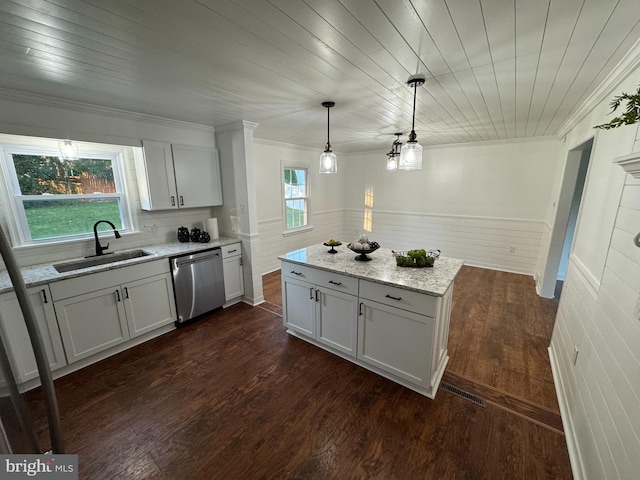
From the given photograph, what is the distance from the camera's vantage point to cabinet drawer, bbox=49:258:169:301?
215 cm

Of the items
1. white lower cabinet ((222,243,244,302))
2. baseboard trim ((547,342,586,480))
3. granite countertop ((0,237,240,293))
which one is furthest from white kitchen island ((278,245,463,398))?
granite countertop ((0,237,240,293))

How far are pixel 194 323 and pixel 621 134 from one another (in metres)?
4.08

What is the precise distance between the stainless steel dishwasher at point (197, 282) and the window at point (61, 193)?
85 cm

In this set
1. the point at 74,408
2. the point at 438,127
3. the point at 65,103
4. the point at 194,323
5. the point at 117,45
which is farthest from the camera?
the point at 438,127

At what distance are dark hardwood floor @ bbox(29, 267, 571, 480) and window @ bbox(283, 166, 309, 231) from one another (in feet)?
9.12

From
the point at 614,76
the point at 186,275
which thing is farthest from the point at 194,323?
the point at 614,76

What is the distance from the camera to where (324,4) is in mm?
1129

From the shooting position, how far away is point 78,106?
2.38m

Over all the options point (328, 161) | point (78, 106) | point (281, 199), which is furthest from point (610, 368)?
point (281, 199)

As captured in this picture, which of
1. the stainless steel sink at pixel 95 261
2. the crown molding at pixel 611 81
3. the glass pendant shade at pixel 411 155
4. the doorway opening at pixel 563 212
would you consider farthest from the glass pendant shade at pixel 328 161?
the doorway opening at pixel 563 212

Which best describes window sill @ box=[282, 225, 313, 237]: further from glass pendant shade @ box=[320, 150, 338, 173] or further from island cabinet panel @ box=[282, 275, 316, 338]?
glass pendant shade @ box=[320, 150, 338, 173]

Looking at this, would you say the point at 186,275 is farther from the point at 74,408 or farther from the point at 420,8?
the point at 420,8

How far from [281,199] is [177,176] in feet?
6.43

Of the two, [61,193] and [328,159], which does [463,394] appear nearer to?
[328,159]
